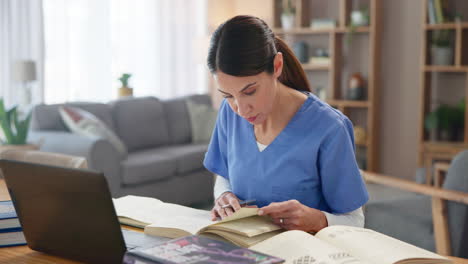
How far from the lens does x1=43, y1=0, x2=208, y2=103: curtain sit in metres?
5.68

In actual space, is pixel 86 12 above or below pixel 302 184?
above

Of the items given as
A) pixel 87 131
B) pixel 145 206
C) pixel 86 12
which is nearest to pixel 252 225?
pixel 145 206

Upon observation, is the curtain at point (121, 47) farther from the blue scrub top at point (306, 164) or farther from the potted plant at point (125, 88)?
the blue scrub top at point (306, 164)

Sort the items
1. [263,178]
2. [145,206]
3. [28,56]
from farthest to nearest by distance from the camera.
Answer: [28,56] < [263,178] < [145,206]

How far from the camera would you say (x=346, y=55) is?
6336 mm

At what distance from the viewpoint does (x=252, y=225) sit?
1334mm

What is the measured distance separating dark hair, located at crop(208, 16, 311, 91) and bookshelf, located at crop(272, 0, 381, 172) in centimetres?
453

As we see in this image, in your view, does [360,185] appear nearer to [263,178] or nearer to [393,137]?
[263,178]

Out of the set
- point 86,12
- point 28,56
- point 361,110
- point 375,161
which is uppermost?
point 86,12

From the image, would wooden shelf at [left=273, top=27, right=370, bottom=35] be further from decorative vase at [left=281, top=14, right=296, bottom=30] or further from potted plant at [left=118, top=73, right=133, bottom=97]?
potted plant at [left=118, top=73, right=133, bottom=97]

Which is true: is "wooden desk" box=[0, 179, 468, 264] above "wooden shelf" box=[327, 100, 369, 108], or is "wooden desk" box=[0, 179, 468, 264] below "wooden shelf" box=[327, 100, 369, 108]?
above

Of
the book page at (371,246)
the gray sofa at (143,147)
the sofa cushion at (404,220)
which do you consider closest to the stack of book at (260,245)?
the book page at (371,246)

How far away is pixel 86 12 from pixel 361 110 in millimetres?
2834

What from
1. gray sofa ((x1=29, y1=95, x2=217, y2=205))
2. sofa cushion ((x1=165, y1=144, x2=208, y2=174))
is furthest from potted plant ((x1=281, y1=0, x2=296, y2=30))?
sofa cushion ((x1=165, y1=144, x2=208, y2=174))
